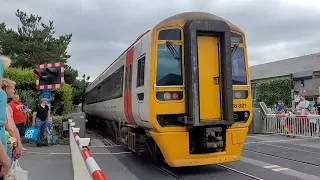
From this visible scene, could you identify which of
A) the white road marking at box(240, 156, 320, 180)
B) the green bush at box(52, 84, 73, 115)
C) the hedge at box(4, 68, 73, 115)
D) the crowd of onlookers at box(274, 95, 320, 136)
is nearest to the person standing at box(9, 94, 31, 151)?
the hedge at box(4, 68, 73, 115)

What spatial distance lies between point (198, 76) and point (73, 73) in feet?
80.0

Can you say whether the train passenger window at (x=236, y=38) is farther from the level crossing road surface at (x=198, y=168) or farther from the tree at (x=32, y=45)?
the tree at (x=32, y=45)

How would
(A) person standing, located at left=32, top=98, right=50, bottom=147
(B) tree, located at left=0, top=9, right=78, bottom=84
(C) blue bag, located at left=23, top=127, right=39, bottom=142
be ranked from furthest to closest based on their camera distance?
1. (B) tree, located at left=0, top=9, right=78, bottom=84
2. (A) person standing, located at left=32, top=98, right=50, bottom=147
3. (C) blue bag, located at left=23, top=127, right=39, bottom=142

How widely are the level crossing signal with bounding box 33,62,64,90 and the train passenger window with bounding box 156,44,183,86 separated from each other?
4.44 metres

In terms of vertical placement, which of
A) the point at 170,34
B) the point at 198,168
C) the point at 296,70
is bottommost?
the point at 198,168

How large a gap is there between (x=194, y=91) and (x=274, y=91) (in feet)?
91.8

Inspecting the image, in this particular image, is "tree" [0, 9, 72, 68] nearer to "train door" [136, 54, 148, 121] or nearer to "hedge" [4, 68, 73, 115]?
"hedge" [4, 68, 73, 115]

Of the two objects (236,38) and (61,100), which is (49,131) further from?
(236,38)

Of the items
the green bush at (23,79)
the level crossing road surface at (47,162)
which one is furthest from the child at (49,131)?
the green bush at (23,79)

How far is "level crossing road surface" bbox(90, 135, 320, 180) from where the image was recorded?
7.54 metres

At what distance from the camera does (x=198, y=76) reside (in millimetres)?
7363

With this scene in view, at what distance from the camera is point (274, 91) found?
33.5 m

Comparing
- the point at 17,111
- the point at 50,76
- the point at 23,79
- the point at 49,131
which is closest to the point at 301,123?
the point at 49,131

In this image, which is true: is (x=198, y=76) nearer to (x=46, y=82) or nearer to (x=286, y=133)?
(x=46, y=82)
